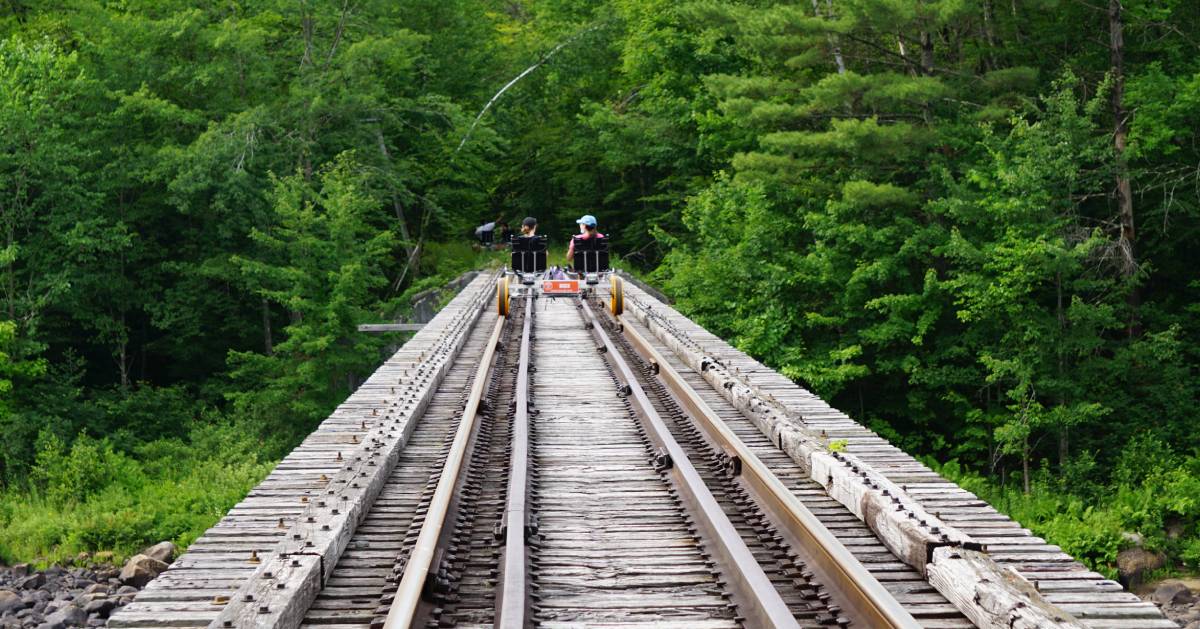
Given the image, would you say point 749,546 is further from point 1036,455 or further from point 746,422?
point 1036,455

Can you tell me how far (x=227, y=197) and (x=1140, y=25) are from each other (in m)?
20.7

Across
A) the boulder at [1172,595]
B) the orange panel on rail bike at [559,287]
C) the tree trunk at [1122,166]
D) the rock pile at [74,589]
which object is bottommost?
the boulder at [1172,595]

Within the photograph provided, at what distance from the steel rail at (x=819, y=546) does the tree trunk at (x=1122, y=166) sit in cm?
1363

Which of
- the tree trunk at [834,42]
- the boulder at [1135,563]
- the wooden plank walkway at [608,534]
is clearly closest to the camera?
the wooden plank walkway at [608,534]

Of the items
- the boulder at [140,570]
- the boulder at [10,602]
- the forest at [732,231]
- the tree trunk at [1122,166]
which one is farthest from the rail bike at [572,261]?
the tree trunk at [1122,166]

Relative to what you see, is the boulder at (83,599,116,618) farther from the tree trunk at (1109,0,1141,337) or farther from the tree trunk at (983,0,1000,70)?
the tree trunk at (983,0,1000,70)

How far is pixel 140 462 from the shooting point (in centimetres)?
2289

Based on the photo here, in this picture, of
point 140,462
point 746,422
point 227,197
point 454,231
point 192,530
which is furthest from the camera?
point 454,231

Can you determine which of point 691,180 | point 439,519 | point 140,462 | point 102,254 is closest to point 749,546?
point 439,519

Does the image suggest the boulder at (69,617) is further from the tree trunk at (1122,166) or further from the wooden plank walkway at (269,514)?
the tree trunk at (1122,166)

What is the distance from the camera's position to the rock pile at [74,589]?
11500mm

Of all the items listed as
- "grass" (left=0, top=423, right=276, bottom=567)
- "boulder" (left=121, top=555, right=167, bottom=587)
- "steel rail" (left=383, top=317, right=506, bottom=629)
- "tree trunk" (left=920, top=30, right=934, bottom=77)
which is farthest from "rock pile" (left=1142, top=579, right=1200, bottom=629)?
"grass" (left=0, top=423, right=276, bottom=567)

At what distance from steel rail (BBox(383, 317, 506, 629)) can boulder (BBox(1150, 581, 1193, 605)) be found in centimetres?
972

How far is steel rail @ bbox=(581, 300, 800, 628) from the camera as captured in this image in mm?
4379
